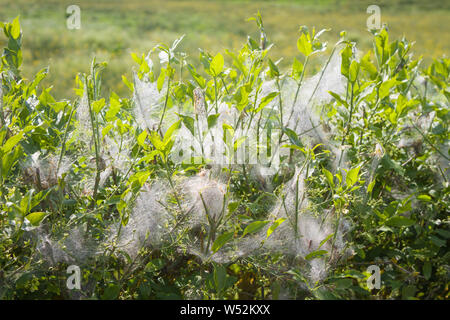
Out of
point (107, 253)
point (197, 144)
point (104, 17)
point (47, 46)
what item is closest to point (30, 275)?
point (107, 253)

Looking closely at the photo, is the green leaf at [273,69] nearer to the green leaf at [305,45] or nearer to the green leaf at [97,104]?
the green leaf at [305,45]

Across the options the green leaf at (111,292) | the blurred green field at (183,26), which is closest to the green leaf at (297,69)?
the green leaf at (111,292)

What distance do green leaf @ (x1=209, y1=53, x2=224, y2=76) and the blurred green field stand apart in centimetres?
503

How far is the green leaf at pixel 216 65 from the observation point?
4.48ft

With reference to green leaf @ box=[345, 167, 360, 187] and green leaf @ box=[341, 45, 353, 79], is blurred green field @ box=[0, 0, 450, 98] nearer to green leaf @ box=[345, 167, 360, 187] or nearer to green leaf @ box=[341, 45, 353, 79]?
green leaf @ box=[341, 45, 353, 79]

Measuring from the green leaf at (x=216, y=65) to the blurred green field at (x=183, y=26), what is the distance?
503 cm

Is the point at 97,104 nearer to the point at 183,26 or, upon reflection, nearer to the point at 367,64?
the point at 367,64

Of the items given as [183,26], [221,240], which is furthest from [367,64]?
[183,26]

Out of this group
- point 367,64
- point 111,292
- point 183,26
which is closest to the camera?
point 111,292

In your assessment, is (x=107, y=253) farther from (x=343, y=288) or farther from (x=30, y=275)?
(x=343, y=288)

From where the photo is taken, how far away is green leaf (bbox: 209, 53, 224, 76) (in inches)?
53.7

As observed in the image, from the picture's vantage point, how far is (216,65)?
1.38 m

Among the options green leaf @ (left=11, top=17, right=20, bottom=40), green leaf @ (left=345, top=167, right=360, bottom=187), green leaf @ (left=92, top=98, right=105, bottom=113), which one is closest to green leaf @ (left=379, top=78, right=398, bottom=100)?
green leaf @ (left=345, top=167, right=360, bottom=187)

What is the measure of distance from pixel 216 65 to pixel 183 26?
1262cm
